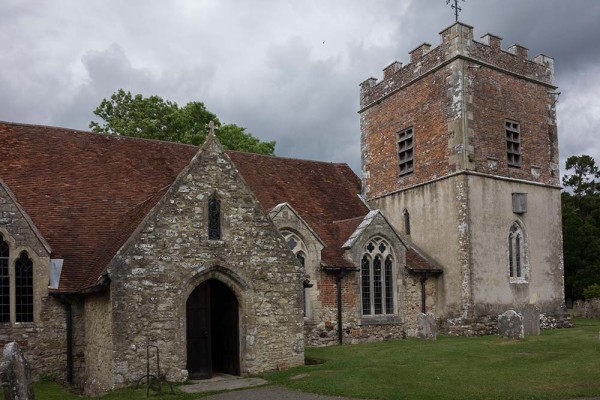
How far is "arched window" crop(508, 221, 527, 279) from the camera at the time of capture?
2411 centimetres

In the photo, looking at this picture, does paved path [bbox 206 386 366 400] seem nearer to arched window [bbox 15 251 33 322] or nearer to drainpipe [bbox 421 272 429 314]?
arched window [bbox 15 251 33 322]

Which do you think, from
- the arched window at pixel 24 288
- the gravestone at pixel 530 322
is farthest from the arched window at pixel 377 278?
the arched window at pixel 24 288

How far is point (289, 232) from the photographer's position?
20984 millimetres

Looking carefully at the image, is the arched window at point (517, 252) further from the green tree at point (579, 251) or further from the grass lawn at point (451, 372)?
the green tree at point (579, 251)

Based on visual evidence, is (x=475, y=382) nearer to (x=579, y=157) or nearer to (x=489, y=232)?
(x=489, y=232)

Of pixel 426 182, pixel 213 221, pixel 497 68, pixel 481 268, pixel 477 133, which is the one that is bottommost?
pixel 481 268

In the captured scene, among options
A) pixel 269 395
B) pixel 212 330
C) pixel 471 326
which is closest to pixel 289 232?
pixel 212 330

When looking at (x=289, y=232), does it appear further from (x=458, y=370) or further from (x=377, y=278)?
(x=458, y=370)

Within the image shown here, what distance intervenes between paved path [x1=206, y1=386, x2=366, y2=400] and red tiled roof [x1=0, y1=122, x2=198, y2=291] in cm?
443

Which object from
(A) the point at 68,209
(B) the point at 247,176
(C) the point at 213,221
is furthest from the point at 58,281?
(B) the point at 247,176

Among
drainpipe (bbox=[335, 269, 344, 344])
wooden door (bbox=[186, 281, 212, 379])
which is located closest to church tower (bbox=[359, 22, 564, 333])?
drainpipe (bbox=[335, 269, 344, 344])

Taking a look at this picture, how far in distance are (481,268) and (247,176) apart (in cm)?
951

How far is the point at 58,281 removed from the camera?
1628 cm

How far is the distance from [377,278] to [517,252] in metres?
6.08
